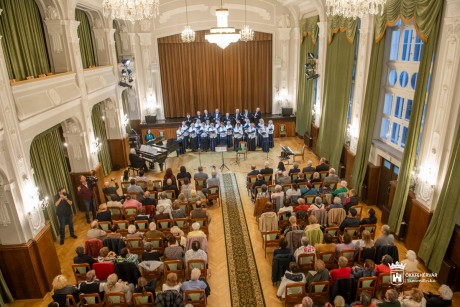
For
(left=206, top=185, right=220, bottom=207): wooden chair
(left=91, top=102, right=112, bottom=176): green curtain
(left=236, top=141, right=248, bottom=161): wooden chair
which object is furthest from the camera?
(left=236, top=141, right=248, bottom=161): wooden chair

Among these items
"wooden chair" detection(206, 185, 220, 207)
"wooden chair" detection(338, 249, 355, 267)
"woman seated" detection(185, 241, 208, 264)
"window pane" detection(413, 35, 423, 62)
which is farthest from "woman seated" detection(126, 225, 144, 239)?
"window pane" detection(413, 35, 423, 62)

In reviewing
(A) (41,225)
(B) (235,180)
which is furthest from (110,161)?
(A) (41,225)

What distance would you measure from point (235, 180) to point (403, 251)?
6.12 meters

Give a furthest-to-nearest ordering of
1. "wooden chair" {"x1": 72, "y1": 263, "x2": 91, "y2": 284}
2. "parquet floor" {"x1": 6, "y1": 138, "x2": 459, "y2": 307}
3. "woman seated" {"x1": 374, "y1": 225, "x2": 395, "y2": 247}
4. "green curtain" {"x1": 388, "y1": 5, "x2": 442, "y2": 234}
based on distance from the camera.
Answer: "green curtain" {"x1": 388, "y1": 5, "x2": 442, "y2": 234} < "parquet floor" {"x1": 6, "y1": 138, "x2": 459, "y2": 307} < "woman seated" {"x1": 374, "y1": 225, "x2": 395, "y2": 247} < "wooden chair" {"x1": 72, "y1": 263, "x2": 91, "y2": 284}

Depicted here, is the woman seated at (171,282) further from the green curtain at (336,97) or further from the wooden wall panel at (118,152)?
the wooden wall panel at (118,152)

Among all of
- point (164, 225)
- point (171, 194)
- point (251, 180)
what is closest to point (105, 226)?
point (164, 225)

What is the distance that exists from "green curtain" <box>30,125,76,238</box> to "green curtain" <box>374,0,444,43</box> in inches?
368

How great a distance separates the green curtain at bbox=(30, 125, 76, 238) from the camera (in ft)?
29.7

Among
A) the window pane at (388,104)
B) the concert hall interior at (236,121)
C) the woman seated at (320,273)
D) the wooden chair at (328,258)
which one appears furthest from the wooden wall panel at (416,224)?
the window pane at (388,104)

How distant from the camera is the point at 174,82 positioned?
1833 centimetres

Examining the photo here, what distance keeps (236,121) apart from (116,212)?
28.0 feet

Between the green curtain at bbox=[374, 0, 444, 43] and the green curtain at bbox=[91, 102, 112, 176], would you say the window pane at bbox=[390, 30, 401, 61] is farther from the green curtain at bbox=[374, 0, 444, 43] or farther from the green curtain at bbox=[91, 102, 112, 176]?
the green curtain at bbox=[91, 102, 112, 176]

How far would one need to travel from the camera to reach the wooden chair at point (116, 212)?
904cm

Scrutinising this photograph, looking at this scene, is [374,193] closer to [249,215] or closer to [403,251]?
[403,251]
